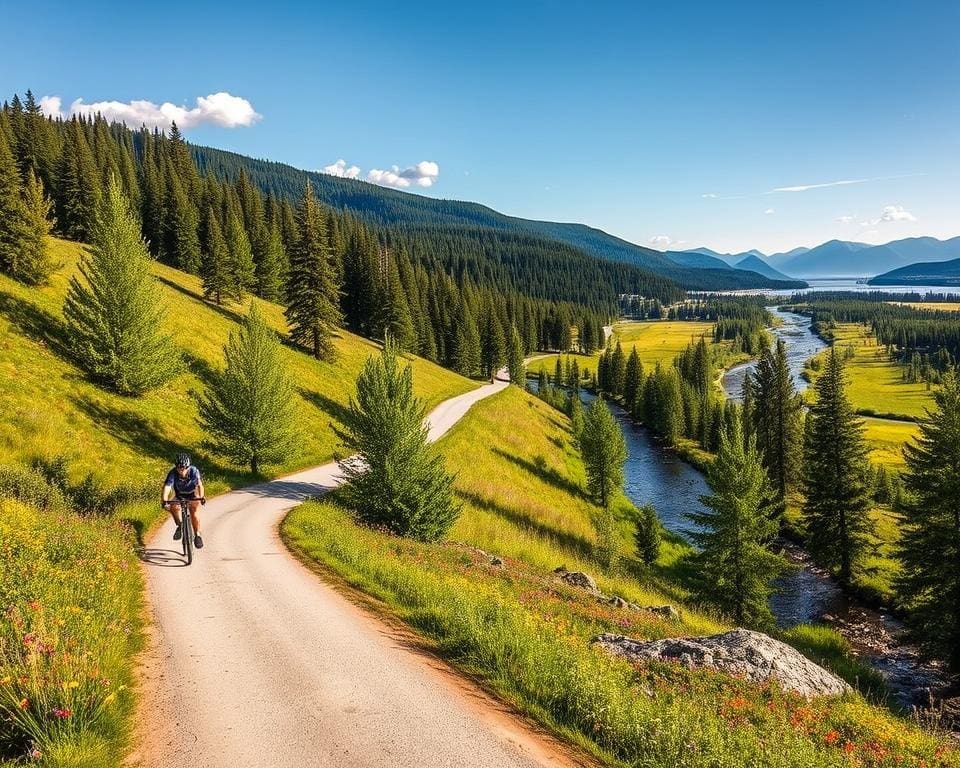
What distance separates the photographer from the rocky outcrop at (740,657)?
11078 millimetres

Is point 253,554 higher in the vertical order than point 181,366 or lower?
lower

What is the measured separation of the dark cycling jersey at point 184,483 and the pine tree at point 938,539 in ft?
106

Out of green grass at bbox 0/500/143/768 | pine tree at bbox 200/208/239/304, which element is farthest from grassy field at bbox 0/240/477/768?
pine tree at bbox 200/208/239/304

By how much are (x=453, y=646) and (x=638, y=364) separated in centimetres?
10885

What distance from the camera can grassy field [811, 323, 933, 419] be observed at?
365ft

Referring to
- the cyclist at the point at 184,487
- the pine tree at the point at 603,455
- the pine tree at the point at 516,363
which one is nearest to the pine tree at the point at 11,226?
the cyclist at the point at 184,487

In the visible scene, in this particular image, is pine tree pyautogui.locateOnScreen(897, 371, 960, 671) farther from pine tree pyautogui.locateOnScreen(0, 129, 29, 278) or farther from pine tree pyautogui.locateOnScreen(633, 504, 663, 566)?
pine tree pyautogui.locateOnScreen(0, 129, 29, 278)

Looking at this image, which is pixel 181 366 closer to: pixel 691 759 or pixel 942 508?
pixel 691 759

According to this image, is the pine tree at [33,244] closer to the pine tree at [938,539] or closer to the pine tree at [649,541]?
the pine tree at [649,541]

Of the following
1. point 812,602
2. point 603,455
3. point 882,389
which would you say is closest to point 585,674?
point 812,602

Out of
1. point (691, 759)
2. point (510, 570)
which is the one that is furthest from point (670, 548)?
point (691, 759)

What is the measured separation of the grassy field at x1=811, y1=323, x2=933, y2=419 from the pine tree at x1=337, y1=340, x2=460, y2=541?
10027cm

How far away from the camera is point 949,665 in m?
25.8

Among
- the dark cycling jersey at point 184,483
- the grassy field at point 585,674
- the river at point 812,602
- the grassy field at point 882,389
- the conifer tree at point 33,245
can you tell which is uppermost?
the conifer tree at point 33,245
